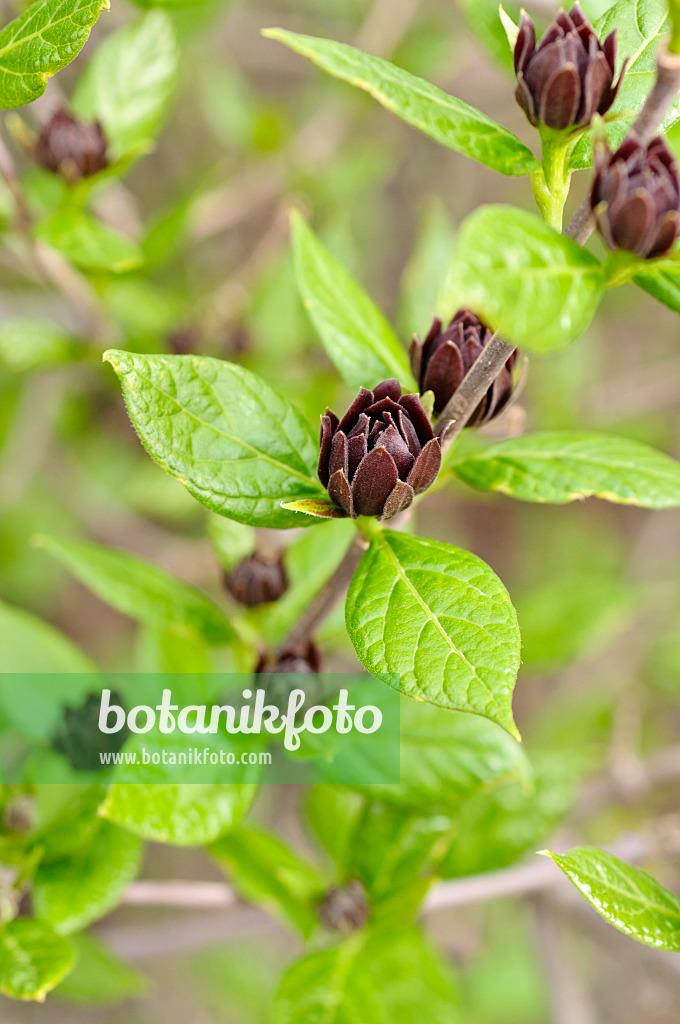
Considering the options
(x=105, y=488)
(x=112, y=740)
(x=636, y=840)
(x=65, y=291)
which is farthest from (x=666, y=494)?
(x=105, y=488)

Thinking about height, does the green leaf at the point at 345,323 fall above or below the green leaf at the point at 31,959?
above

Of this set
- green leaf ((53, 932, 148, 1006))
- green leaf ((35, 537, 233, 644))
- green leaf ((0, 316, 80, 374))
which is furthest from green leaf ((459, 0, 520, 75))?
green leaf ((53, 932, 148, 1006))

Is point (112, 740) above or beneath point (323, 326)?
beneath

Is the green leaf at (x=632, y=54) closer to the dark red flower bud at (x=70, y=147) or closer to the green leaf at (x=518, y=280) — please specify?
the green leaf at (x=518, y=280)

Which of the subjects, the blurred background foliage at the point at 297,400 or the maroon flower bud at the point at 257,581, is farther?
the blurred background foliage at the point at 297,400

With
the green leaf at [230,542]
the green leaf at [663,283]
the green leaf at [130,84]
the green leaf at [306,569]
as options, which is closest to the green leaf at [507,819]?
the green leaf at [306,569]

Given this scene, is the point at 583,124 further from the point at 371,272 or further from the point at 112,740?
the point at 371,272
